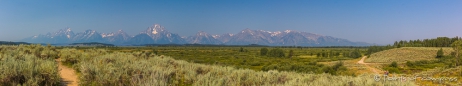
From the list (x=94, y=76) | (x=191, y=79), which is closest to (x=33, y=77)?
(x=94, y=76)

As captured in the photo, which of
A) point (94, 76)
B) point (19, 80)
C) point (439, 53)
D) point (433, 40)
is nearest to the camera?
point (19, 80)

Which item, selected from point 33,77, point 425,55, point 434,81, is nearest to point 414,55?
point 425,55

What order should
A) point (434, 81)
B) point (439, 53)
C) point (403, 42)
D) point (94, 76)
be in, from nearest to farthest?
point (94, 76), point (434, 81), point (439, 53), point (403, 42)

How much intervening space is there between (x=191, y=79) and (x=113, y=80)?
301 cm

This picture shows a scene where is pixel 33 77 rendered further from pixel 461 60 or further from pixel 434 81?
pixel 461 60

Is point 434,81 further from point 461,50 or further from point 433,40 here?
point 433,40

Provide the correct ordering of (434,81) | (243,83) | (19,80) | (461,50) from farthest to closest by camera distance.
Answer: (461,50), (434,81), (243,83), (19,80)

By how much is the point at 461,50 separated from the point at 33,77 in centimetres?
8001

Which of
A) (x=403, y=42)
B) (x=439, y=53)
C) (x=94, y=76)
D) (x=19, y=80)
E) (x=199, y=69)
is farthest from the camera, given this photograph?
(x=403, y=42)

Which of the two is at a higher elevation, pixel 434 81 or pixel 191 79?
pixel 191 79

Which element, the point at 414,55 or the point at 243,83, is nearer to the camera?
the point at 243,83

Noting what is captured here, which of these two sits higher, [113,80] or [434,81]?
[113,80]

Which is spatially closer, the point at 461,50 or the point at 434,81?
the point at 434,81

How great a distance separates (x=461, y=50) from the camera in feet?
200
